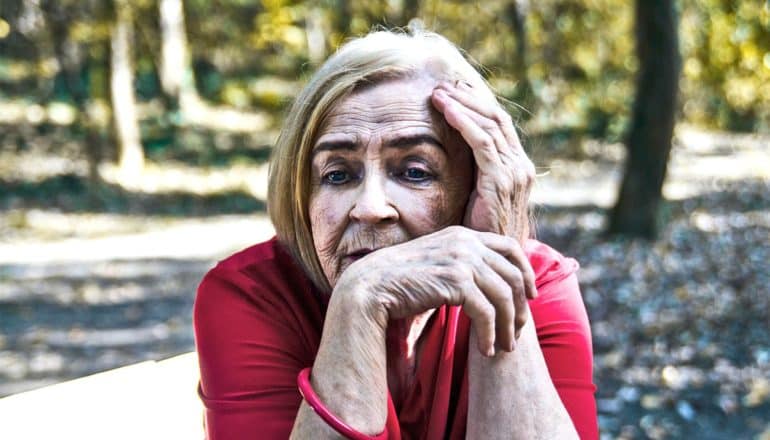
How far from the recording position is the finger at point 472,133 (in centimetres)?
189

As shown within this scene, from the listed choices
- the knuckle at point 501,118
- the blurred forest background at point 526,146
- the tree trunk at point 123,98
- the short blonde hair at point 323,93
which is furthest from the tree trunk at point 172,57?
the knuckle at point 501,118

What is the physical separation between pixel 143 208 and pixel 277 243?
459 inches

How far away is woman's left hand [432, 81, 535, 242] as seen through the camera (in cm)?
190

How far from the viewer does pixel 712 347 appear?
6387 mm

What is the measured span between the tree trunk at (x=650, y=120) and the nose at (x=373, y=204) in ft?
26.2

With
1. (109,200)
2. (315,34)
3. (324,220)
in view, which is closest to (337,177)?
(324,220)

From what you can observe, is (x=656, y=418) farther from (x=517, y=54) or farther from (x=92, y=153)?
(x=517, y=54)

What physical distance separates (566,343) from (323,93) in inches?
29.8

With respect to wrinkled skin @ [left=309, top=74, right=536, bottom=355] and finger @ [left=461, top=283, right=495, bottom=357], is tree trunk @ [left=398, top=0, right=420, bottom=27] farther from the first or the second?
finger @ [left=461, top=283, right=495, bottom=357]

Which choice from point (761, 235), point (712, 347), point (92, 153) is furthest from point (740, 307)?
point (92, 153)

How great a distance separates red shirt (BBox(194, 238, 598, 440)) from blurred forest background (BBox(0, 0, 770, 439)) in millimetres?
602

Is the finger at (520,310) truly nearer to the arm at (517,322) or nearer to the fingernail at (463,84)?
the arm at (517,322)

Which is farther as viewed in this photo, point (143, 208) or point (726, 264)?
point (143, 208)

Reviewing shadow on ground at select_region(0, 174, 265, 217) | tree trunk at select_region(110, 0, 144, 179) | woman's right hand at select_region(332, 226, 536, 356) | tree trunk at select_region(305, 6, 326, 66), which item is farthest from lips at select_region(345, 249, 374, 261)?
tree trunk at select_region(305, 6, 326, 66)
